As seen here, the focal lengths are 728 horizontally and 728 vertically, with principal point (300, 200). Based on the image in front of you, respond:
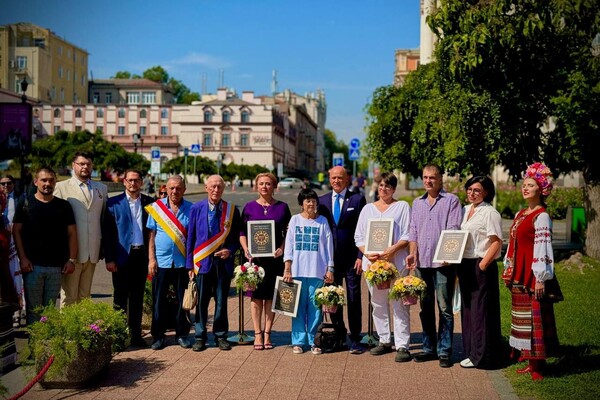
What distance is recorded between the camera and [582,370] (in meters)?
7.84

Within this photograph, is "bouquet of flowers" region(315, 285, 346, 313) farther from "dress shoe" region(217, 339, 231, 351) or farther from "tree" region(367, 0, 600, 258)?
"tree" region(367, 0, 600, 258)

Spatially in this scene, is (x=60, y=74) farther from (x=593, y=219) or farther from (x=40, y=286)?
(x=40, y=286)

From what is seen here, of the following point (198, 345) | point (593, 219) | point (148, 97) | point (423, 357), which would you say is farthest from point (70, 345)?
point (148, 97)

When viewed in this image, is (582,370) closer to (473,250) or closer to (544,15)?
(473,250)

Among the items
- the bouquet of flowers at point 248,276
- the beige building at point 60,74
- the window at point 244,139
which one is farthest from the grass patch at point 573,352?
the window at point 244,139

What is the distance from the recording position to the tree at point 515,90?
14727mm

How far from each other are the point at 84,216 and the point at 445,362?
4601 mm

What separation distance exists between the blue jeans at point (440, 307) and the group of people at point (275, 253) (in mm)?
13

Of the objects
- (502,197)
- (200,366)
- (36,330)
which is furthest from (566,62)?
(502,197)

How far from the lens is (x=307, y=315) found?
900 cm

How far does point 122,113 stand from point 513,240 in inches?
4685

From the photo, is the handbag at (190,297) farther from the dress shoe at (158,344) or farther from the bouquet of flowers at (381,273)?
the bouquet of flowers at (381,273)

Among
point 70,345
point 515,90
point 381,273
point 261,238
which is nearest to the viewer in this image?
point 70,345

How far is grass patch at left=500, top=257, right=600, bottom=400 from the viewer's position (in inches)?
278
